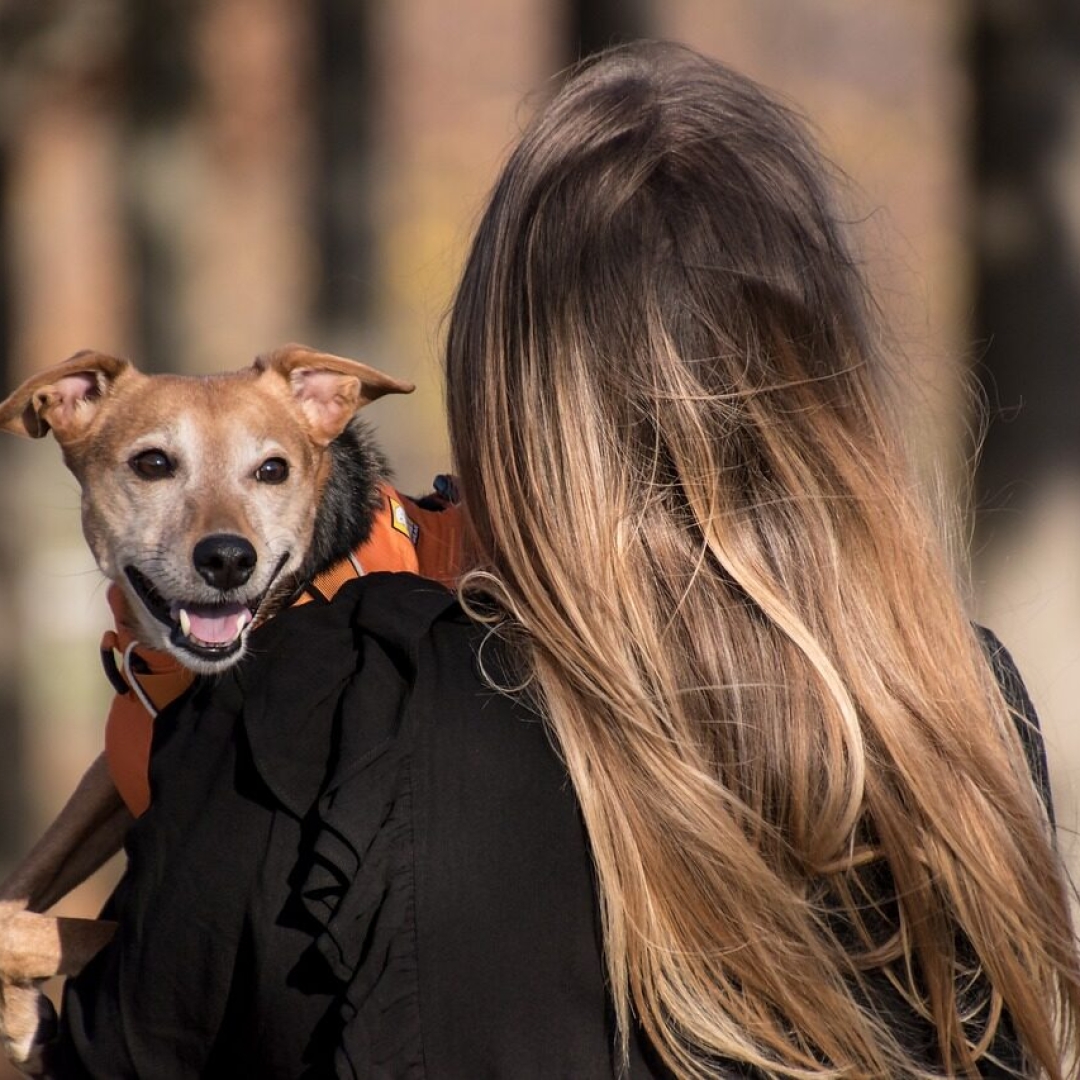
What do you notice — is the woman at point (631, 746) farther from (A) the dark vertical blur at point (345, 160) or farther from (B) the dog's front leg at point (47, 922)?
(A) the dark vertical blur at point (345, 160)

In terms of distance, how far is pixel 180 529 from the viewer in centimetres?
268

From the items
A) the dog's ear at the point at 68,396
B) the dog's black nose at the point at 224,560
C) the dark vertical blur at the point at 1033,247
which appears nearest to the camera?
the dog's black nose at the point at 224,560

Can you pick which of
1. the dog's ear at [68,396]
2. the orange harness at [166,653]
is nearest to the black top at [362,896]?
the orange harness at [166,653]

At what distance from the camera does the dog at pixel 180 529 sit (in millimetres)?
2447

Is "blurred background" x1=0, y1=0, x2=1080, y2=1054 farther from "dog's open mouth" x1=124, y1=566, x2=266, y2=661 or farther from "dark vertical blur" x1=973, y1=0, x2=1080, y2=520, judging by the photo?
"dog's open mouth" x1=124, y1=566, x2=266, y2=661

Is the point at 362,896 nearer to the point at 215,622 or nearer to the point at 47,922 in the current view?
the point at 215,622

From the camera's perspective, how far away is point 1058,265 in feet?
14.3

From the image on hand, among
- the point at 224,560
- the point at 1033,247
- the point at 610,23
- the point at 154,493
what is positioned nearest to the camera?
the point at 224,560

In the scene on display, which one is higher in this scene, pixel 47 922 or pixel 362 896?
pixel 362 896

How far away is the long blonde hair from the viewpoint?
5.38 ft

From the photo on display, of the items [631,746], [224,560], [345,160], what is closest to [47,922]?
[224,560]

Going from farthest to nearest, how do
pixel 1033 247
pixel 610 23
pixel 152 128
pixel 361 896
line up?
pixel 152 128
pixel 610 23
pixel 1033 247
pixel 361 896

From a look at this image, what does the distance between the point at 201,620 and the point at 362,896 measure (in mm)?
1078

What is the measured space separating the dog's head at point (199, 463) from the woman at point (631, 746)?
0.85m
